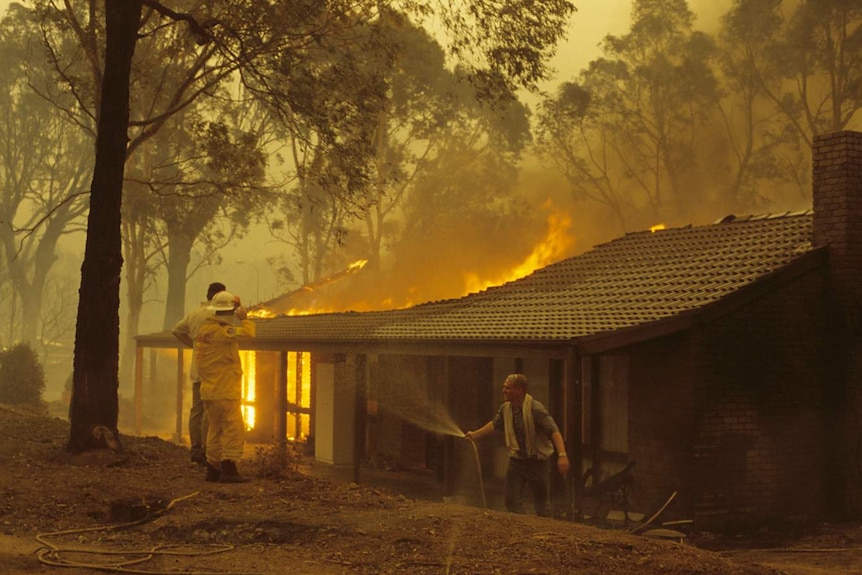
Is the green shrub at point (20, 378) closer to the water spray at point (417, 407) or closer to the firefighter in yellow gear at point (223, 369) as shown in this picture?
the water spray at point (417, 407)

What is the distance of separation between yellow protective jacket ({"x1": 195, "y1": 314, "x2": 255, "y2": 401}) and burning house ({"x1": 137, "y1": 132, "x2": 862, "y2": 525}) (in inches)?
148

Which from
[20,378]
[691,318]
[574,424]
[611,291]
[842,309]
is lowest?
[574,424]

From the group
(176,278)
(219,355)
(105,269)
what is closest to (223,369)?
(219,355)

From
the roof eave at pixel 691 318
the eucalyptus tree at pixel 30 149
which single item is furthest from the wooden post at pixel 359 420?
the eucalyptus tree at pixel 30 149

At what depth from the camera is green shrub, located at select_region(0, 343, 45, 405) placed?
2691cm

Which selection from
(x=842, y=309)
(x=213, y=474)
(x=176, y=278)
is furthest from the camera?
(x=176, y=278)

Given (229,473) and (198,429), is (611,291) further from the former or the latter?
(229,473)

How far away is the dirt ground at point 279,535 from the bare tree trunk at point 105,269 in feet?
1.78

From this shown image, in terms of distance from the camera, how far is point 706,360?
12859mm

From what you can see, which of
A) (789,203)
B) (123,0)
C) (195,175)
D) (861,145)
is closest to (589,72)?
(789,203)

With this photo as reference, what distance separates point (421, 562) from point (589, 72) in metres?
35.6

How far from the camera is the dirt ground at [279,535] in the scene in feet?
25.7

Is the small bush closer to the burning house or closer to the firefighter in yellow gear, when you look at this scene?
the firefighter in yellow gear

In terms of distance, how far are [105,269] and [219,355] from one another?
2625mm
